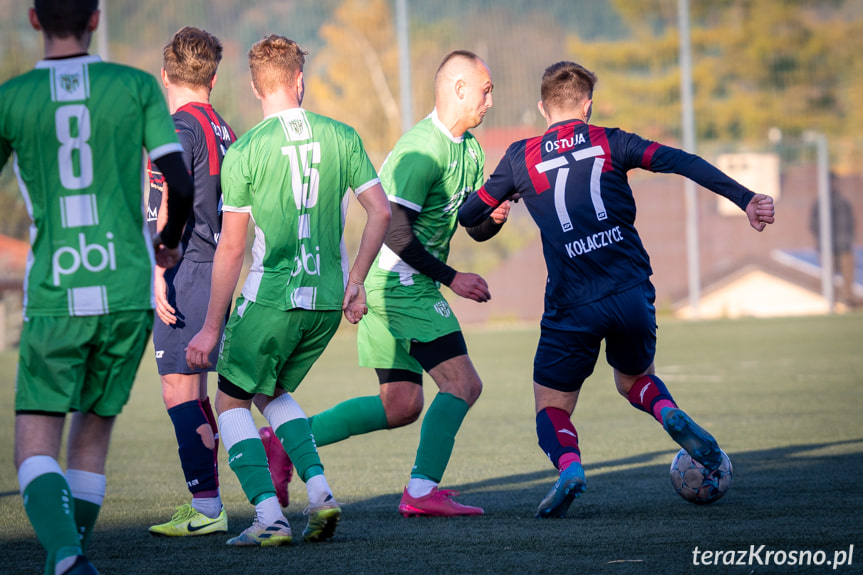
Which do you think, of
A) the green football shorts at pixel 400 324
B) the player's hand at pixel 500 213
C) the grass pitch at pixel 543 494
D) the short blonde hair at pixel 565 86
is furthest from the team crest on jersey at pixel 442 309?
the short blonde hair at pixel 565 86

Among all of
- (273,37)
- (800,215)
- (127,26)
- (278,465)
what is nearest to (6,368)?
(127,26)

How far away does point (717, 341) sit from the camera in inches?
602

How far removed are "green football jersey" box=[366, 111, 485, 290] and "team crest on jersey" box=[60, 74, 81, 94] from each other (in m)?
2.00

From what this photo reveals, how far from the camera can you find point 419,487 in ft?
15.9

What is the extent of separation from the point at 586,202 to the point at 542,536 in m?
1.51

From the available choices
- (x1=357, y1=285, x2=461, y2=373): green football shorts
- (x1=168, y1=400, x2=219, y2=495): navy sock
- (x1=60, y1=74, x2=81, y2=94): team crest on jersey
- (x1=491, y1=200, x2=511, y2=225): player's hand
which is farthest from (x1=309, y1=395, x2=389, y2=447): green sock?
(x1=60, y1=74, x2=81, y2=94): team crest on jersey

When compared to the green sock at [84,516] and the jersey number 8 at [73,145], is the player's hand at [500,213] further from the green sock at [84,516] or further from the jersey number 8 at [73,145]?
the green sock at [84,516]

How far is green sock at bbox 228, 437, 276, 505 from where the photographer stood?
413 centimetres

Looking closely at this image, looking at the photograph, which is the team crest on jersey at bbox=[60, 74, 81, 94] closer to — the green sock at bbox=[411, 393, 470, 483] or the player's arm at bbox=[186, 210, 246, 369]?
the player's arm at bbox=[186, 210, 246, 369]

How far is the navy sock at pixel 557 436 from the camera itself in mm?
4660

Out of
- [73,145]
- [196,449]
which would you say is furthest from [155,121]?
[196,449]

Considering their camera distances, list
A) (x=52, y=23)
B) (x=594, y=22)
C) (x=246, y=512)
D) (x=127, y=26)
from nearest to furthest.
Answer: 1. (x=52, y=23)
2. (x=246, y=512)
3. (x=127, y=26)
4. (x=594, y=22)

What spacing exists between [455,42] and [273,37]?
2078 centimetres

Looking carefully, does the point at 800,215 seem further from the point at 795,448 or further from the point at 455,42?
the point at 795,448
